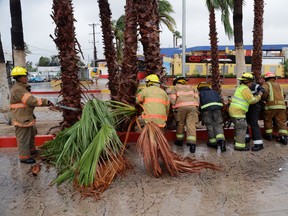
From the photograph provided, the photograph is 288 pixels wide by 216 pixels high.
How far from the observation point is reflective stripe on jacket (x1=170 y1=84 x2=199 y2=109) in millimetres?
6227

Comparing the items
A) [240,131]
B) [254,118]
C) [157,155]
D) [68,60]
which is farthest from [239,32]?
[157,155]

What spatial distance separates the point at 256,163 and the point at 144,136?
7.19 ft

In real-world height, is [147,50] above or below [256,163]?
above

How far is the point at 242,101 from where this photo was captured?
627 centimetres

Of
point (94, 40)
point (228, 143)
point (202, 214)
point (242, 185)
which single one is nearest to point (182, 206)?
point (202, 214)

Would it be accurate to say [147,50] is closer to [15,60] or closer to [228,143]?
[228,143]

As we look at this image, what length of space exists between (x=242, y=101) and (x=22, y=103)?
4.34 meters

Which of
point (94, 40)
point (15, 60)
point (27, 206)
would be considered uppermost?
point (94, 40)

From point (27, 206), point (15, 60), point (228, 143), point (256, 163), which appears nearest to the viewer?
point (27, 206)

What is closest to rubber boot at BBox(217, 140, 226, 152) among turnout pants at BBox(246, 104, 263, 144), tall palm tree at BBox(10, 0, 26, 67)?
turnout pants at BBox(246, 104, 263, 144)

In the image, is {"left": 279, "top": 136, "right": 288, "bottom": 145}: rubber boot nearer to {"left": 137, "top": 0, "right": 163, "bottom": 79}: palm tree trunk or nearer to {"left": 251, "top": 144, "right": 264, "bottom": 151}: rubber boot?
{"left": 251, "top": 144, "right": 264, "bottom": 151}: rubber boot

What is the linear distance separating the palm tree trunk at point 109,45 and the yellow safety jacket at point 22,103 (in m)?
4.06

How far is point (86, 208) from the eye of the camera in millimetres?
3963

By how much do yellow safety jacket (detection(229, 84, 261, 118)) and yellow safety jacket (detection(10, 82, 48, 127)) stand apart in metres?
3.83
